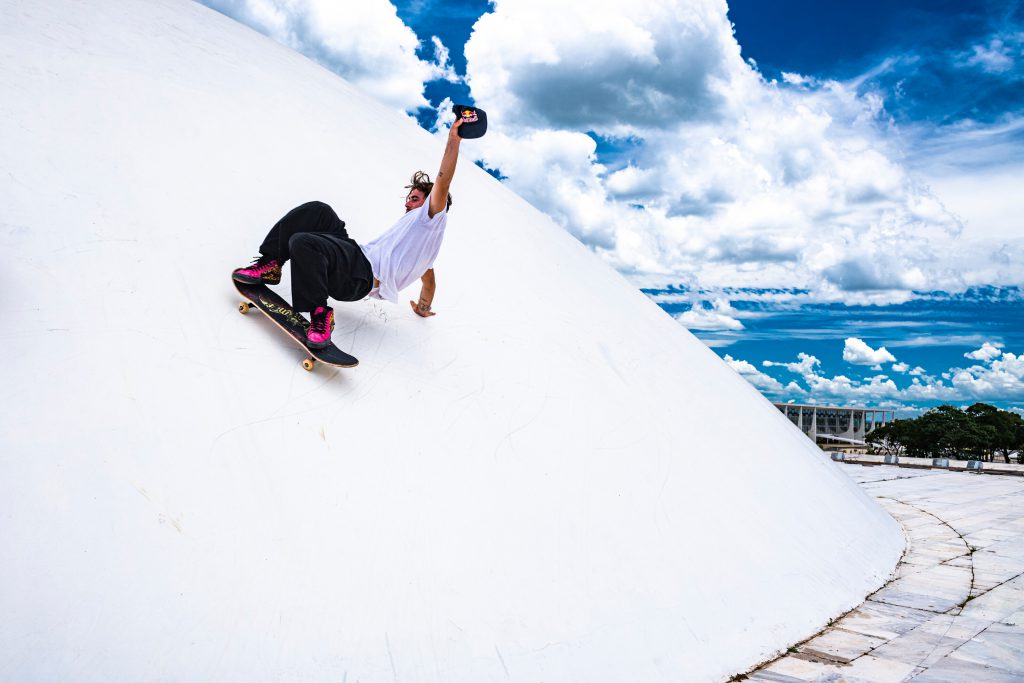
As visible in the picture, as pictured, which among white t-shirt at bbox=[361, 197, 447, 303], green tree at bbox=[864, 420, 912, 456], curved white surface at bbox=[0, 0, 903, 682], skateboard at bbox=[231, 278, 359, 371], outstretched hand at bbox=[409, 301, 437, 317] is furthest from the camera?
green tree at bbox=[864, 420, 912, 456]

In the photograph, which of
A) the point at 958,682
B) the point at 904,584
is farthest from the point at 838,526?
the point at 958,682

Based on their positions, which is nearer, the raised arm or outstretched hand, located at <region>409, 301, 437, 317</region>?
the raised arm

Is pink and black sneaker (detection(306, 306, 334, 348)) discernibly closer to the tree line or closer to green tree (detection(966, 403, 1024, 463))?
the tree line

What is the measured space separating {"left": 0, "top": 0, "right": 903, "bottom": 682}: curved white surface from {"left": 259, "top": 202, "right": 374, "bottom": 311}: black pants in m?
0.24

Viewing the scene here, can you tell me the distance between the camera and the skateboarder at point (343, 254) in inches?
136

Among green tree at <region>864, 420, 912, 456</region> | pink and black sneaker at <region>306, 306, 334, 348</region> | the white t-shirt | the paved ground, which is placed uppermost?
green tree at <region>864, 420, 912, 456</region>

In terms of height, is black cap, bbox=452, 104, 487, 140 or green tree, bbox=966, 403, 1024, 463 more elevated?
green tree, bbox=966, 403, 1024, 463

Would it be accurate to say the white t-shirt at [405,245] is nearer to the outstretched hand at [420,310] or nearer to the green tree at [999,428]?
the outstretched hand at [420,310]

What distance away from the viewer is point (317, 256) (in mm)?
3459

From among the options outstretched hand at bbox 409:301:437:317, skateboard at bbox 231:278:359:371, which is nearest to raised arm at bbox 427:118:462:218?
outstretched hand at bbox 409:301:437:317

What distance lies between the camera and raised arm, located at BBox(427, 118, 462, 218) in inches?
136

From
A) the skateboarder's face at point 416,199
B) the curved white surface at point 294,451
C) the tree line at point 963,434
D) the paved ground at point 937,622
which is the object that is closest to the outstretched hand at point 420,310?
the curved white surface at point 294,451

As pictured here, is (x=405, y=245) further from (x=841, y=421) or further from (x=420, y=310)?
(x=841, y=421)

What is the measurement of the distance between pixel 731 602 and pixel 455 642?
75.7 inches
